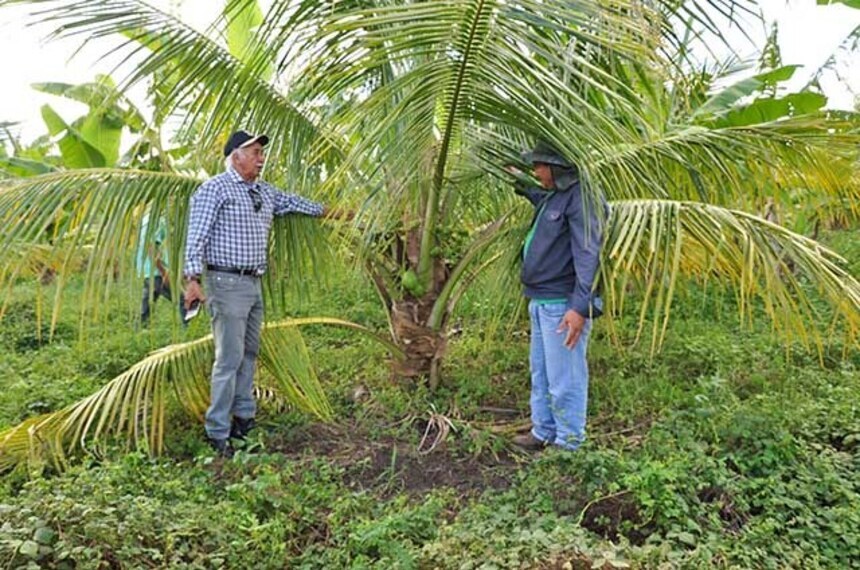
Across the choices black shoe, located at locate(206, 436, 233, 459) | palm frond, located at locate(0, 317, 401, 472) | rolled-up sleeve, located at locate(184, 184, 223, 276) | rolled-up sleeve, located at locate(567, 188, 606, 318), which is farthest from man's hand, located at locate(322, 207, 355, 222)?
black shoe, located at locate(206, 436, 233, 459)

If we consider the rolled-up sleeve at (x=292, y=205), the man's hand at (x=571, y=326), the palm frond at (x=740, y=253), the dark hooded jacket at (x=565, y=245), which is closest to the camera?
the palm frond at (x=740, y=253)

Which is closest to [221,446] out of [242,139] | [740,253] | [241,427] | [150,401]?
[241,427]

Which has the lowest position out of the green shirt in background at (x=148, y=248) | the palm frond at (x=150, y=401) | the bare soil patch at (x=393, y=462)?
the bare soil patch at (x=393, y=462)

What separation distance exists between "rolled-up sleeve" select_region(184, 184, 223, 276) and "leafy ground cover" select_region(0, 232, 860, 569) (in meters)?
0.74

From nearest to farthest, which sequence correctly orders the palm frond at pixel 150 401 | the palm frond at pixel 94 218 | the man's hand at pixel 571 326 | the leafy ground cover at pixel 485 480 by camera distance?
the leafy ground cover at pixel 485 480, the palm frond at pixel 94 218, the man's hand at pixel 571 326, the palm frond at pixel 150 401

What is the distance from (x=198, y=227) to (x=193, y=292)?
0.31m

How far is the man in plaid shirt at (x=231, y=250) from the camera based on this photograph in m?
3.57

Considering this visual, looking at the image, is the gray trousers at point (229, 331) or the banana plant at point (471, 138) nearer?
the banana plant at point (471, 138)

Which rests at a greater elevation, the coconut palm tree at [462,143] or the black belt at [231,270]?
the coconut palm tree at [462,143]

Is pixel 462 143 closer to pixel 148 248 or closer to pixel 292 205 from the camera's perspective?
pixel 292 205

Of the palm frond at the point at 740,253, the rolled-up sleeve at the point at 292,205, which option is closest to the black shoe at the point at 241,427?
the rolled-up sleeve at the point at 292,205

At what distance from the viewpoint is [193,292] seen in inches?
141

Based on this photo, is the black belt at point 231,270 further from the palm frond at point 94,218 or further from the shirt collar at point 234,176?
the shirt collar at point 234,176

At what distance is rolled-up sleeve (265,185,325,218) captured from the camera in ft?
12.6
